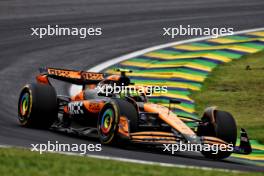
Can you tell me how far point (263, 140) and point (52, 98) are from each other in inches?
A: 165

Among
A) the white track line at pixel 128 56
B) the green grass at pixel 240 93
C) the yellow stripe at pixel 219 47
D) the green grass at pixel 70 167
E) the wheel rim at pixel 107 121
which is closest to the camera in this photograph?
the green grass at pixel 70 167

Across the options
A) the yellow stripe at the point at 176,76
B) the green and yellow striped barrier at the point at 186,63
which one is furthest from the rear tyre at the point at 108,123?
the yellow stripe at the point at 176,76

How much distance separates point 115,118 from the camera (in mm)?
15438

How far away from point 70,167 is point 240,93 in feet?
34.7

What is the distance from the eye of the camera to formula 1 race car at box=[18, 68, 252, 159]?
15398 mm

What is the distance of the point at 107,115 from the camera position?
15.8m

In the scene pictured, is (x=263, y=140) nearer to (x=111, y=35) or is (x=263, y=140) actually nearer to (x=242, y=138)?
(x=242, y=138)

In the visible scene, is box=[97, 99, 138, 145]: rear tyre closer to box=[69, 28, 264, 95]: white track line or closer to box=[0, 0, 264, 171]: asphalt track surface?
box=[0, 0, 264, 171]: asphalt track surface

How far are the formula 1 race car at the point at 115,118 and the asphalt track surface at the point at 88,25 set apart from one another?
2.83ft

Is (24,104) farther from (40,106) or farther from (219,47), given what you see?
(219,47)

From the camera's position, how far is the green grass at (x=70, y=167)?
11.6 metres

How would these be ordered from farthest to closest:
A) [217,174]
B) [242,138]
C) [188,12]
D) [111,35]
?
[188,12], [111,35], [242,138], [217,174]

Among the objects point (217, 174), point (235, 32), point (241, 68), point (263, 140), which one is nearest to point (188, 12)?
point (235, 32)

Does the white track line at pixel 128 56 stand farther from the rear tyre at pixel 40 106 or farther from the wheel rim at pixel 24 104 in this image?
the rear tyre at pixel 40 106
